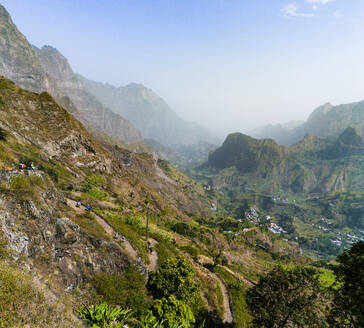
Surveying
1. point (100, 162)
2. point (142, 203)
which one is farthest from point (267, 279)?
point (100, 162)

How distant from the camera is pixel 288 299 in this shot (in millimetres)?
23406

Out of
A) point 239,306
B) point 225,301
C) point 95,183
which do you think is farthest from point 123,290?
point 95,183

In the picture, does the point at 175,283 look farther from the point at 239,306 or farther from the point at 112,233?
the point at 239,306

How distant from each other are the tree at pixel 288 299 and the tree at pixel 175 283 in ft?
29.4

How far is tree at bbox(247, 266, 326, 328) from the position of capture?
Result: 2188 cm

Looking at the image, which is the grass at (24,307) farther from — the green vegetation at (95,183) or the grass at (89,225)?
the green vegetation at (95,183)

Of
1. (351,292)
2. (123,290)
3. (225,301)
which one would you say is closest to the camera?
(351,292)

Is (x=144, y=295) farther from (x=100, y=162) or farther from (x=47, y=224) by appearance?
(x=100, y=162)

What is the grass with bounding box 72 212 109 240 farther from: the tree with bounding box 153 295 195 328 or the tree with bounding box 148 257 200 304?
the tree with bounding box 153 295 195 328

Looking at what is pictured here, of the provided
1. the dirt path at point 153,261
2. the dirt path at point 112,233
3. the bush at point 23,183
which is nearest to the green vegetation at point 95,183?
the dirt path at point 112,233

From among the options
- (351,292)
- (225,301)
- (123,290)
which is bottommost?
(225,301)

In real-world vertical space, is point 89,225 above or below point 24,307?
below

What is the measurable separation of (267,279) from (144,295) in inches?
671

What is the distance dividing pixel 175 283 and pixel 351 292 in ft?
61.3
